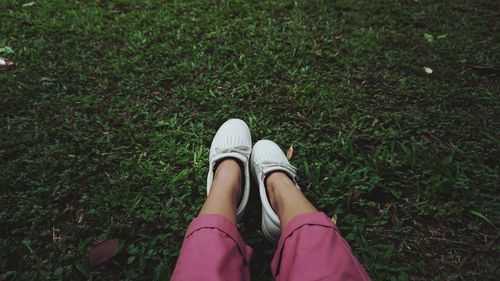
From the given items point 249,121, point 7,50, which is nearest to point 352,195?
point 249,121

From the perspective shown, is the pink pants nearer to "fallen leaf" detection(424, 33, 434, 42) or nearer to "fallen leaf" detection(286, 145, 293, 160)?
"fallen leaf" detection(286, 145, 293, 160)

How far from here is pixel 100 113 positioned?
97.0 inches

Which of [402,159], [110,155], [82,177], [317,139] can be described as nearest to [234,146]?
[317,139]

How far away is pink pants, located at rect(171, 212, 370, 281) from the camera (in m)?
1.18

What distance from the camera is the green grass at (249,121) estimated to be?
182cm

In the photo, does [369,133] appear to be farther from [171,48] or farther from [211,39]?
[171,48]

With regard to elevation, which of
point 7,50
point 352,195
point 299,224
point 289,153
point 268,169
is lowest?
point 352,195

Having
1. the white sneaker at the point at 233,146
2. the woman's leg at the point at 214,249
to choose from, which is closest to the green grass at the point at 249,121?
the white sneaker at the point at 233,146

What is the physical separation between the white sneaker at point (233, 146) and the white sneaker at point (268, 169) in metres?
0.07

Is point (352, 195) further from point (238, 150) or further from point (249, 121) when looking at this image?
point (249, 121)

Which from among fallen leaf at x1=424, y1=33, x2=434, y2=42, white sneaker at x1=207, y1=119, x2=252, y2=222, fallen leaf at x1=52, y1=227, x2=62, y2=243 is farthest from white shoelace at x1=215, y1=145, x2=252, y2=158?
fallen leaf at x1=424, y1=33, x2=434, y2=42

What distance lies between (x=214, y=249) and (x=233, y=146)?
0.90 metres

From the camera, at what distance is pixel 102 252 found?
176cm

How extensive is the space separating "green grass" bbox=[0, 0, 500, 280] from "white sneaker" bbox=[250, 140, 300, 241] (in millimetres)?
160
